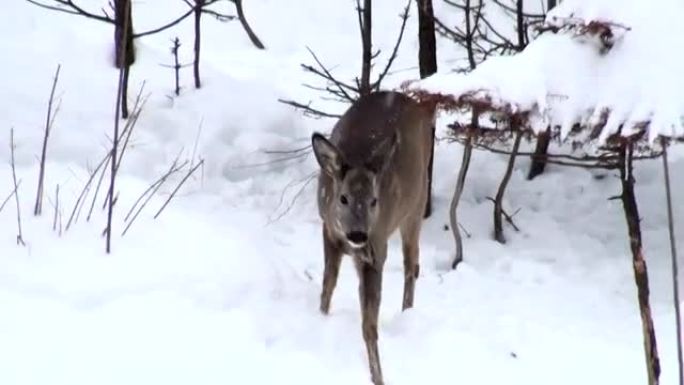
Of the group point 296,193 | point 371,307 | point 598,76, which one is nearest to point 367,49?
point 296,193

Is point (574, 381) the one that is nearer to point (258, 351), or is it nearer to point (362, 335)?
point (362, 335)

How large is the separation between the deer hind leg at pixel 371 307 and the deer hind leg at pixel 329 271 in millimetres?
248

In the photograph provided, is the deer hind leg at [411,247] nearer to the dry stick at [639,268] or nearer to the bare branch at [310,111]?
the bare branch at [310,111]

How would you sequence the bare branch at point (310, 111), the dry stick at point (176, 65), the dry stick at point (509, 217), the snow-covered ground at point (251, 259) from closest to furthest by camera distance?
the snow-covered ground at point (251, 259), the bare branch at point (310, 111), the dry stick at point (509, 217), the dry stick at point (176, 65)

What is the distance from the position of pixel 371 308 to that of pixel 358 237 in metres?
0.49

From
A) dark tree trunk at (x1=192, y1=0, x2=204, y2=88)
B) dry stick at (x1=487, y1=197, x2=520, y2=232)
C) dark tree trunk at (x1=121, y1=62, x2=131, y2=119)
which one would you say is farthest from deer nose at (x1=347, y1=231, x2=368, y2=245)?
dark tree trunk at (x1=192, y1=0, x2=204, y2=88)

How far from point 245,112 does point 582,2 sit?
508 centimetres

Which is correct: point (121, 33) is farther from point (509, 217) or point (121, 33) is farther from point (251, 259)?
point (509, 217)

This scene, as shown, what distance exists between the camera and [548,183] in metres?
9.58

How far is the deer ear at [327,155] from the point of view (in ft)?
20.6

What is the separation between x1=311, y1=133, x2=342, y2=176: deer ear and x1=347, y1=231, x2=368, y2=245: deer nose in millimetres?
399

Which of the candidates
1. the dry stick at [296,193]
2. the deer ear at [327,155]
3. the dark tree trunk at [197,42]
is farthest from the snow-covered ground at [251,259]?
the deer ear at [327,155]

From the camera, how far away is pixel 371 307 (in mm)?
6496

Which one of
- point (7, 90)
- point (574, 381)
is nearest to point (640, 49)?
point (574, 381)
